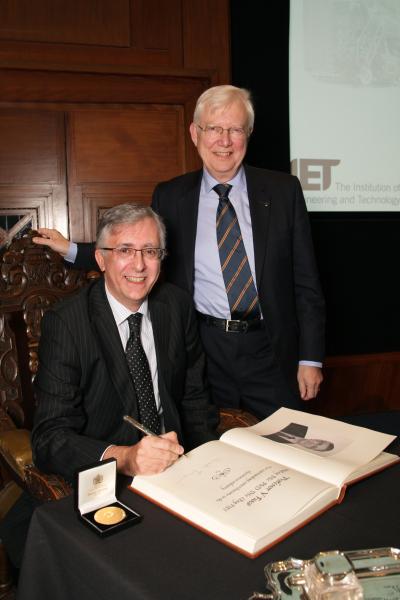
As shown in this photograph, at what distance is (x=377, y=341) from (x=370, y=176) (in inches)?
49.7

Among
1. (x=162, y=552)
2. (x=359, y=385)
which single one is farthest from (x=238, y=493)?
(x=359, y=385)

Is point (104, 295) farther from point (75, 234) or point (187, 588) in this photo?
point (75, 234)

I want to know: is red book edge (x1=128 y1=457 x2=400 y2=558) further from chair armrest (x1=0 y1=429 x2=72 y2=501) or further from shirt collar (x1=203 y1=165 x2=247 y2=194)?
shirt collar (x1=203 y1=165 x2=247 y2=194)

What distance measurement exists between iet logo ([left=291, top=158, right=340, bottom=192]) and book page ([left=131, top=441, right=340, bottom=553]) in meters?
2.99

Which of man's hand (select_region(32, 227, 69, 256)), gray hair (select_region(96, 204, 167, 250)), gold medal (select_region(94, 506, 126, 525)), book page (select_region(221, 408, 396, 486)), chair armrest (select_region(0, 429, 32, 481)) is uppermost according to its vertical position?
gray hair (select_region(96, 204, 167, 250))

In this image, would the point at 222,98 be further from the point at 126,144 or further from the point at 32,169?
the point at 32,169

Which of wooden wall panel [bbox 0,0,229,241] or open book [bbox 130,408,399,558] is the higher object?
wooden wall panel [bbox 0,0,229,241]

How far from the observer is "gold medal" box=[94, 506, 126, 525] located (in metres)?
1.08

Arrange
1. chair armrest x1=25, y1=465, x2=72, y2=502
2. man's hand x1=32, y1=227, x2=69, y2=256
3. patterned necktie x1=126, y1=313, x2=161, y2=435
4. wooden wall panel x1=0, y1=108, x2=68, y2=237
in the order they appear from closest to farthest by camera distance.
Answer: chair armrest x1=25, y1=465, x2=72, y2=502 < patterned necktie x1=126, y1=313, x2=161, y2=435 < man's hand x1=32, y1=227, x2=69, y2=256 < wooden wall panel x1=0, y1=108, x2=68, y2=237

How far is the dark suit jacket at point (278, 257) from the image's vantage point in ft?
Result: 7.82

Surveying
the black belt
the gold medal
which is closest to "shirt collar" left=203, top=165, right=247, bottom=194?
the black belt

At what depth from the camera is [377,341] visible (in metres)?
4.39

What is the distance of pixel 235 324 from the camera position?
2.35 m

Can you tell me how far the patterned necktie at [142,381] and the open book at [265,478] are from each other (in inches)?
17.8
